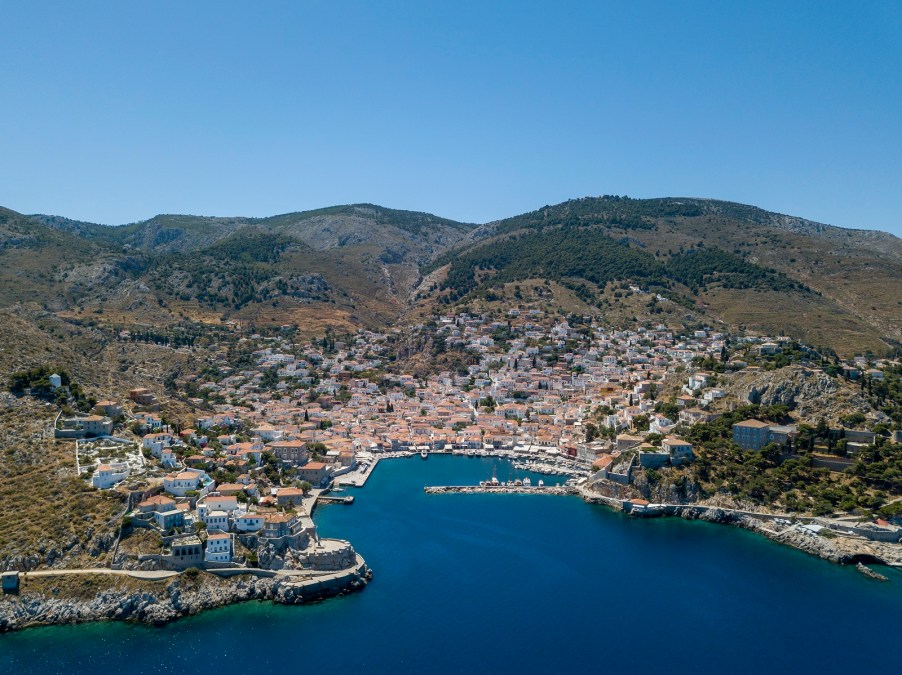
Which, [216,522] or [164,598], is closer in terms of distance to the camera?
[164,598]

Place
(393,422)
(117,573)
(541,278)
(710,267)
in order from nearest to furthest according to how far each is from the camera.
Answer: (117,573) → (393,422) → (710,267) → (541,278)

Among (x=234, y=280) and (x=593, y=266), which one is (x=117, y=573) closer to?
(x=234, y=280)

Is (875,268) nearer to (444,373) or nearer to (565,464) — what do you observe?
(444,373)

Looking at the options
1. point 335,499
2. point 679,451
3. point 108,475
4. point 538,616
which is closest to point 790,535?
point 679,451

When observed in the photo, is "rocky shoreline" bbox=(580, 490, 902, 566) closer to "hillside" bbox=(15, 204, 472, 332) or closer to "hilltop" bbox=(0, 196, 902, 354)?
"hilltop" bbox=(0, 196, 902, 354)

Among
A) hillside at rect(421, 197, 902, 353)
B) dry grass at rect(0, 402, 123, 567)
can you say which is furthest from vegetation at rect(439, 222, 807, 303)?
dry grass at rect(0, 402, 123, 567)

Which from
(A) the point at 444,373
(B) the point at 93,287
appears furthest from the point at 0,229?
(A) the point at 444,373

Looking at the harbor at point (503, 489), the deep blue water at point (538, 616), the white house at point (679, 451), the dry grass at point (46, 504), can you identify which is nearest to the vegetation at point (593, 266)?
the harbor at point (503, 489)
